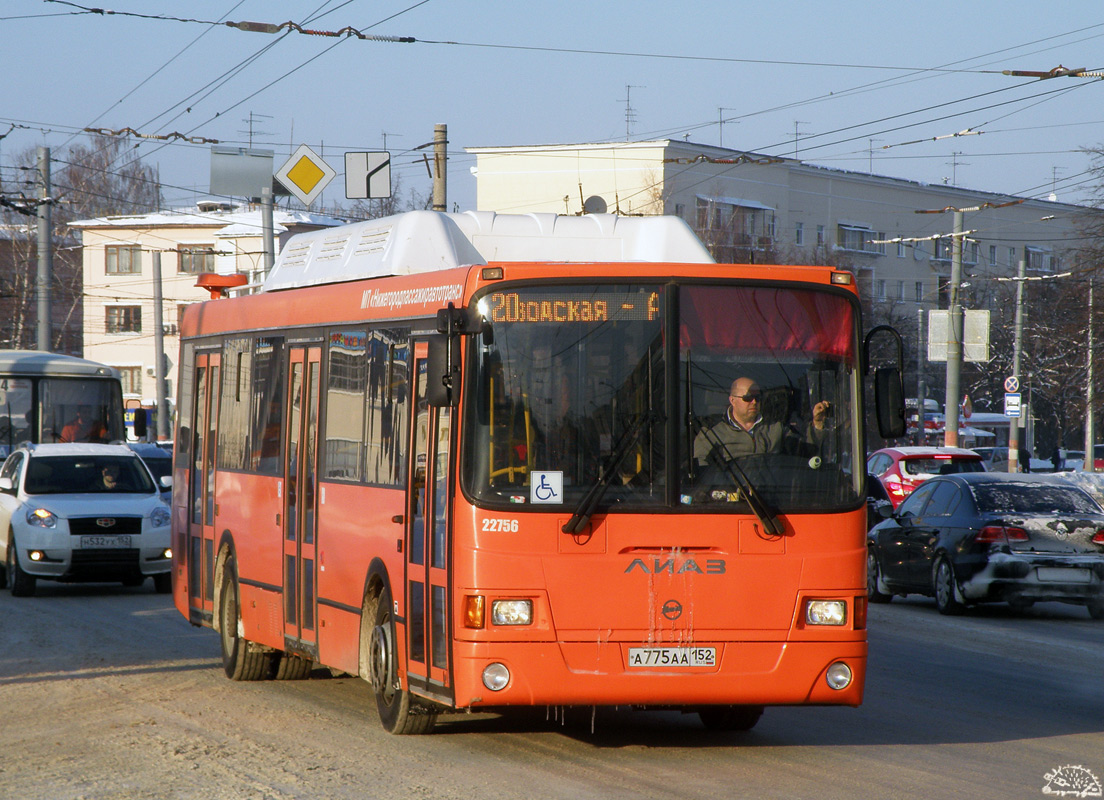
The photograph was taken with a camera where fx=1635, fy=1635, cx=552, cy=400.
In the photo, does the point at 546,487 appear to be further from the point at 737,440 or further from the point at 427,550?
the point at 737,440

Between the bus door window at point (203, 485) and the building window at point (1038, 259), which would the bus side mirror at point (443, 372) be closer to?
the bus door window at point (203, 485)

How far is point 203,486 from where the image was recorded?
13039mm

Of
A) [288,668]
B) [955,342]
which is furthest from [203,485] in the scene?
[955,342]

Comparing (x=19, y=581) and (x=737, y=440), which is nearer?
(x=737, y=440)

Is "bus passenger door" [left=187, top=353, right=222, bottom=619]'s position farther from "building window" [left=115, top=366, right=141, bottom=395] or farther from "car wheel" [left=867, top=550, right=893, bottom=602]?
"building window" [left=115, top=366, right=141, bottom=395]

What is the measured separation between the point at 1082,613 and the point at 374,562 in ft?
36.1

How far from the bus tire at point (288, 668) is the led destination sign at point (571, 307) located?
4.61m

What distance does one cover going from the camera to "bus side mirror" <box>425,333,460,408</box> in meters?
8.02

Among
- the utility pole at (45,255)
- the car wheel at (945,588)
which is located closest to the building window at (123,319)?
the utility pole at (45,255)

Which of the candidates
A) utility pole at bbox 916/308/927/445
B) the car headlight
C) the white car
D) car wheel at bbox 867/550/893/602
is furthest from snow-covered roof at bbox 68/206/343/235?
car wheel at bbox 867/550/893/602

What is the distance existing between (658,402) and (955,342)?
2855 cm

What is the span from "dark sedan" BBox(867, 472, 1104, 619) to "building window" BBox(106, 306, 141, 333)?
67949 mm

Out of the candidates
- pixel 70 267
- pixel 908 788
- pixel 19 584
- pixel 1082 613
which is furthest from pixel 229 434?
pixel 70 267

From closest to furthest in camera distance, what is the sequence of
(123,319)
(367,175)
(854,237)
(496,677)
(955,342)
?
(496,677)
(367,175)
(955,342)
(123,319)
(854,237)
